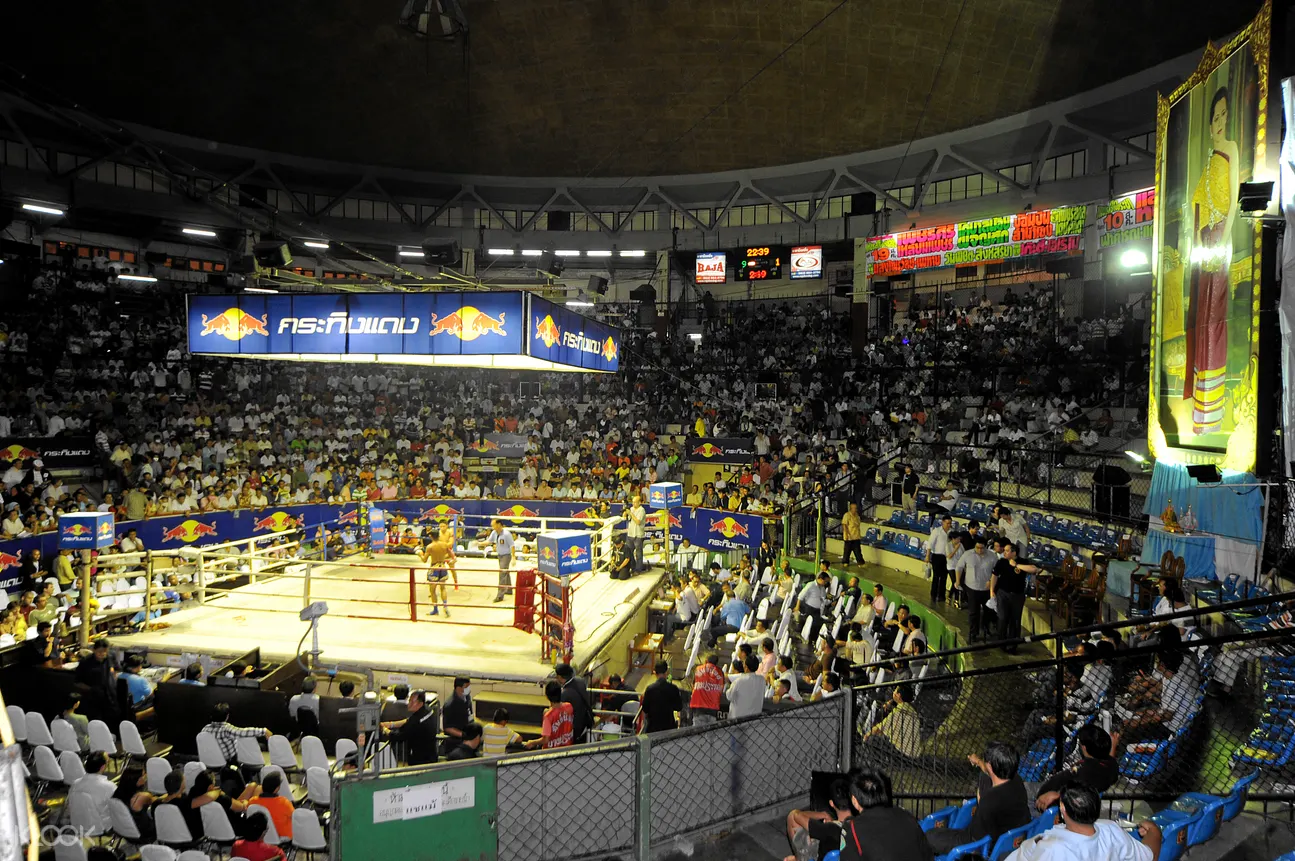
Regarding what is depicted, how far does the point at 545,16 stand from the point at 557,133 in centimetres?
543

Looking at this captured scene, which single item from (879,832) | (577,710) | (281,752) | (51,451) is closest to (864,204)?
(577,710)

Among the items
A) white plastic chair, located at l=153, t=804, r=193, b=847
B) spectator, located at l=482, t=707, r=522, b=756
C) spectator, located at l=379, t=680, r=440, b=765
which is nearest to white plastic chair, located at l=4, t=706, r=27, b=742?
white plastic chair, located at l=153, t=804, r=193, b=847

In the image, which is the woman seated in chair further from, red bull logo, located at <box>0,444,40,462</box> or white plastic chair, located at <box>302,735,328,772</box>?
red bull logo, located at <box>0,444,40,462</box>

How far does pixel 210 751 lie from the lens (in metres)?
8.37

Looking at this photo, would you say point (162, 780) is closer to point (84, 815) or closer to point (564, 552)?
point (84, 815)

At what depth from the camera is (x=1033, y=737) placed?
7141 millimetres

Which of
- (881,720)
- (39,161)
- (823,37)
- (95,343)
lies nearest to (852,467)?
(881,720)

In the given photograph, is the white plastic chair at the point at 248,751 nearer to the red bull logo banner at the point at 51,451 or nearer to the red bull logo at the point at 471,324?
the red bull logo at the point at 471,324

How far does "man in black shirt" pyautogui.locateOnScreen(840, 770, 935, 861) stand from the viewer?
156 inches

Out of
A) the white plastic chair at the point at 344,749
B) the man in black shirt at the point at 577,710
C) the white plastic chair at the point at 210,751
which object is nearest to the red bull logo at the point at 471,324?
the man in black shirt at the point at 577,710

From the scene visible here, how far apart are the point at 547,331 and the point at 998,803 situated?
7.70m

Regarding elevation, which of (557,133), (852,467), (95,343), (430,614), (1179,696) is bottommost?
(430,614)

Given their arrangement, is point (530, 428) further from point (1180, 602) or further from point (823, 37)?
point (1180, 602)

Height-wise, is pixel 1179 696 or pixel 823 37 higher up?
pixel 823 37
